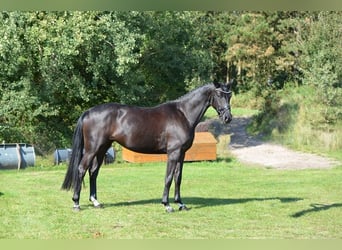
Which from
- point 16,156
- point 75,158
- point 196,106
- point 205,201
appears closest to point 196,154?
point 16,156

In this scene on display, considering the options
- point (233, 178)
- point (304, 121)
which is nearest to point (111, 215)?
point (233, 178)

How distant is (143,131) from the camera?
804 centimetres

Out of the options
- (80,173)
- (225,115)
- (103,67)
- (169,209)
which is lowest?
(169,209)

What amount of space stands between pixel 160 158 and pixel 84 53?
4606mm

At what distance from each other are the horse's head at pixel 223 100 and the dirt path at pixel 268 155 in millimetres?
6943

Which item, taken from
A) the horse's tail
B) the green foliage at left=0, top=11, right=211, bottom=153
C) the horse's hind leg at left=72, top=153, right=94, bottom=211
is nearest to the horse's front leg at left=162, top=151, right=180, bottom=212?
the horse's hind leg at left=72, top=153, right=94, bottom=211

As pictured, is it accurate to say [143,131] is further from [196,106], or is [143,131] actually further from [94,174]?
[94,174]

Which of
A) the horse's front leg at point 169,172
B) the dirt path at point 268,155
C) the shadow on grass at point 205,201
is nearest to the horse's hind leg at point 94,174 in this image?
the shadow on grass at point 205,201

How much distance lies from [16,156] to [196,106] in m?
7.27

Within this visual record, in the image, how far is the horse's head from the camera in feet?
25.8

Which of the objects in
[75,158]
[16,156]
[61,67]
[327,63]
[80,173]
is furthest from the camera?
[327,63]

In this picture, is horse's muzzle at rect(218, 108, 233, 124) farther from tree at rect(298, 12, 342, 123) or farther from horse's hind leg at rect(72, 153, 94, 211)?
tree at rect(298, 12, 342, 123)

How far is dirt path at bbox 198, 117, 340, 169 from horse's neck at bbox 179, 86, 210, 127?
6825 millimetres

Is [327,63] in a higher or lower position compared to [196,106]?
higher
